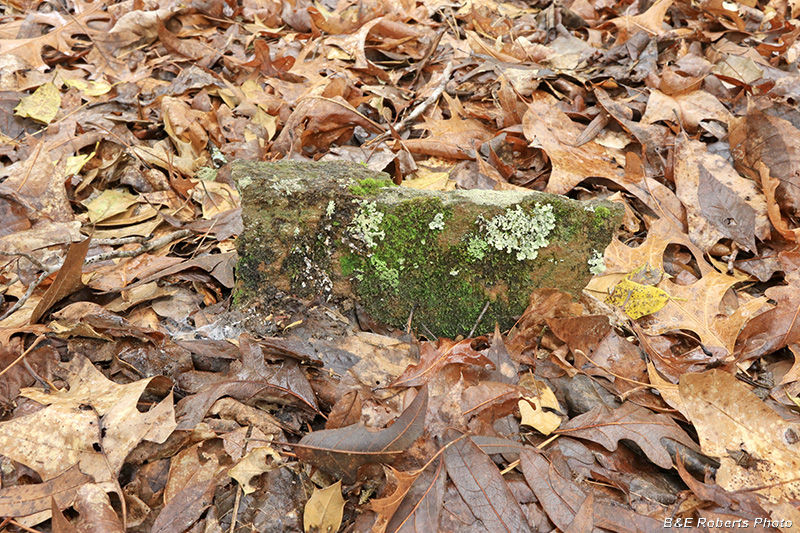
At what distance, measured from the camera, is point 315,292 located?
2.04 metres

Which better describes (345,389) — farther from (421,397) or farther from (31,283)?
(31,283)

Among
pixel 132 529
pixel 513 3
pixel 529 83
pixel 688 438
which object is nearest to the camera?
pixel 132 529

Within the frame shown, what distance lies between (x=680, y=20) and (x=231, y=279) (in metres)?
3.62

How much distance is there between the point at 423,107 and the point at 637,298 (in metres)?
1.74

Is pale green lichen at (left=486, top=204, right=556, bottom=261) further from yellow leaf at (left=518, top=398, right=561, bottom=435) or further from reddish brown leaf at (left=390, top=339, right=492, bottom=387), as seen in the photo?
yellow leaf at (left=518, top=398, right=561, bottom=435)

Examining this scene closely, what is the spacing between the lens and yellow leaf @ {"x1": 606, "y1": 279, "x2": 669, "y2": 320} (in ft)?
6.63

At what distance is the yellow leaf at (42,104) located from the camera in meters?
3.12

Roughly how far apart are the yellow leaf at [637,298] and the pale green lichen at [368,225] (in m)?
1.04

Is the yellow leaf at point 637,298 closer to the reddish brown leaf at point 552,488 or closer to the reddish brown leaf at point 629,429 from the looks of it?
the reddish brown leaf at point 629,429

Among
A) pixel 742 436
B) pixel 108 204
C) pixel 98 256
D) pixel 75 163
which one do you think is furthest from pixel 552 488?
pixel 75 163

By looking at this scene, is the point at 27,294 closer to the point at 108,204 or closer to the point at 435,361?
the point at 108,204

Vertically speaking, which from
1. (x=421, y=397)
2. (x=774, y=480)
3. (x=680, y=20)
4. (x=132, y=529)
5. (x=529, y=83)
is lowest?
(x=132, y=529)

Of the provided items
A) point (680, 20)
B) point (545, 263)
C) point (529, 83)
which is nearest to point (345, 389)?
point (545, 263)

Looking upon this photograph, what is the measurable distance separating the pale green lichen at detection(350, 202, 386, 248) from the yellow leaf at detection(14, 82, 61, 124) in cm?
252
